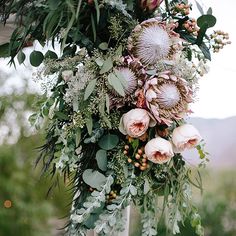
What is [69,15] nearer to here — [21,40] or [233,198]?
[21,40]

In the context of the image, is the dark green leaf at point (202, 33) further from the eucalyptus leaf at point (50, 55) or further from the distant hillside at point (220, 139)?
the distant hillside at point (220, 139)

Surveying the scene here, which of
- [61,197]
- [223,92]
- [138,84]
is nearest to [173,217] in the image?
[138,84]

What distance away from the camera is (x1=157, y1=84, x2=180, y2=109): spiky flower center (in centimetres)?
86

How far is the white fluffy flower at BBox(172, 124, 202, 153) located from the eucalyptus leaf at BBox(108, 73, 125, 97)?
0.46 ft

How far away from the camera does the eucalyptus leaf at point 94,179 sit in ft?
2.80

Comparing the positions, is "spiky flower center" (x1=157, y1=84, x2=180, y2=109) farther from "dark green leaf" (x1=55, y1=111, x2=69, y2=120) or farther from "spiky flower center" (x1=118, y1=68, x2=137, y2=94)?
"dark green leaf" (x1=55, y1=111, x2=69, y2=120)

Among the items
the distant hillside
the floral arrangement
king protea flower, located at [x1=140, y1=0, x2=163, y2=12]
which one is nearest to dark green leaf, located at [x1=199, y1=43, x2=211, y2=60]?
the floral arrangement

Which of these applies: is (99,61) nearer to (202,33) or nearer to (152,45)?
(152,45)

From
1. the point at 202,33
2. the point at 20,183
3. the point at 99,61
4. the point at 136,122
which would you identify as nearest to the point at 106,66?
the point at 99,61

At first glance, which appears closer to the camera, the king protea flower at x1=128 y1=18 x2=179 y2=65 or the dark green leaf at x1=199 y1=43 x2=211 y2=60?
the king protea flower at x1=128 y1=18 x2=179 y2=65

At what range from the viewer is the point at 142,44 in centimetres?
88

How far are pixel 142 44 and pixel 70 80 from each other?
158mm

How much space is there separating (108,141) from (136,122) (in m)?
0.08

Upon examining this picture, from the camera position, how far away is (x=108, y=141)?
881 mm
